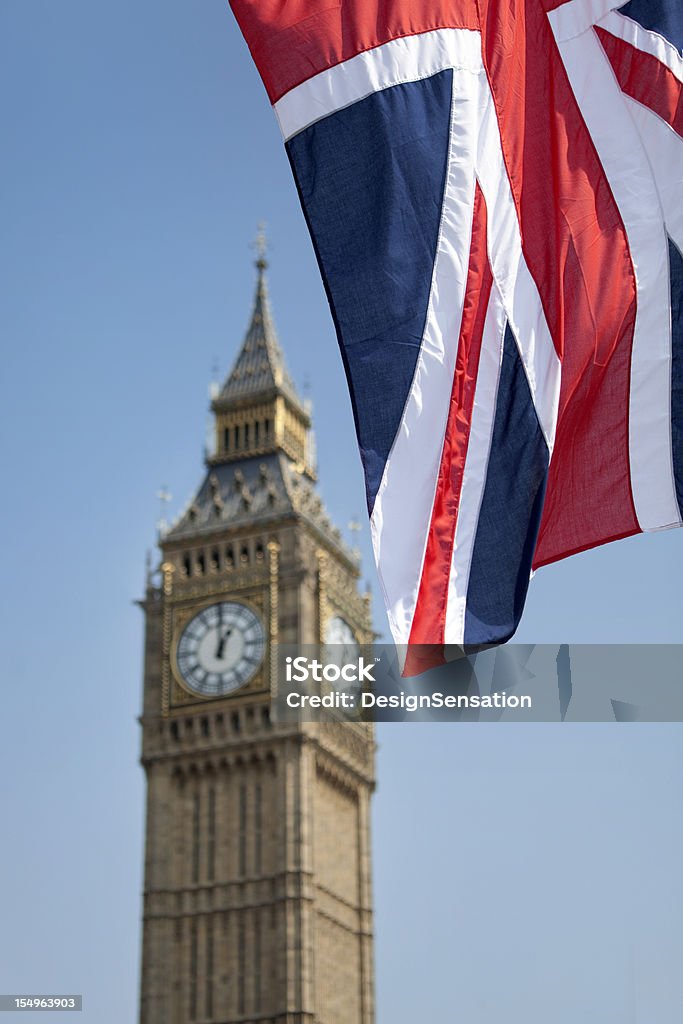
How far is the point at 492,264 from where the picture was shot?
990 centimetres

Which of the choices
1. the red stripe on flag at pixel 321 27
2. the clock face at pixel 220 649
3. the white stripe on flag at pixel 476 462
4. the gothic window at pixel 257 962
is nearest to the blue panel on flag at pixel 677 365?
the white stripe on flag at pixel 476 462

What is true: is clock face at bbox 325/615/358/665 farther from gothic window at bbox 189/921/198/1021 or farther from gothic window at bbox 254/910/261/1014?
gothic window at bbox 189/921/198/1021

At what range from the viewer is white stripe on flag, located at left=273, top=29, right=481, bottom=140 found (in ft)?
31.9

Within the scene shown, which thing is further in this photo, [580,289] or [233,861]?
[233,861]

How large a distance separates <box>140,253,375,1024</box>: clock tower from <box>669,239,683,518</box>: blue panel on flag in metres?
46.6

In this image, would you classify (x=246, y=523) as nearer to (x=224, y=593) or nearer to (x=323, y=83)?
(x=224, y=593)

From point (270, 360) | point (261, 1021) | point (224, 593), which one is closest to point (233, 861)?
point (261, 1021)

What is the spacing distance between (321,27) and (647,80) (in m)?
1.95

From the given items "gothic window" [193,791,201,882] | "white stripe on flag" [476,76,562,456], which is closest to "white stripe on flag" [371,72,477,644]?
"white stripe on flag" [476,76,562,456]

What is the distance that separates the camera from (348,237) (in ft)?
31.2

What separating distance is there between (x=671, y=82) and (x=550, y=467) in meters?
2.42

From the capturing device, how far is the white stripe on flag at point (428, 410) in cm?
925

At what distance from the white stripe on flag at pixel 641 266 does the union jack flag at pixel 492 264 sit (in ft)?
0.04

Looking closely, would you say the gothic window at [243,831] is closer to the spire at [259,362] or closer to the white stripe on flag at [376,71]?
the spire at [259,362]
